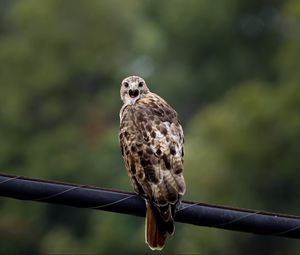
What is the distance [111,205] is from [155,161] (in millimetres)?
1157

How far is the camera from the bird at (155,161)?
1086 cm

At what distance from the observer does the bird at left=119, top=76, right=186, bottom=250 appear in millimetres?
10859

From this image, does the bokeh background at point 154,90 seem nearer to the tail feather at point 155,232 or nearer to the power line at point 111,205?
the tail feather at point 155,232

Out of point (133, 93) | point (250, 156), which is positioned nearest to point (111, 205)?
point (133, 93)

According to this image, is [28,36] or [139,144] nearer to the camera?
[139,144]

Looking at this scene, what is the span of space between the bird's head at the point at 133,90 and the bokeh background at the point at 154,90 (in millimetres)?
17081

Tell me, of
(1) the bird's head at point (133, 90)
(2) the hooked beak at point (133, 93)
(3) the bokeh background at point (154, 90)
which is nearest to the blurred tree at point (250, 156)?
(3) the bokeh background at point (154, 90)

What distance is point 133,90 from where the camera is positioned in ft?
42.2

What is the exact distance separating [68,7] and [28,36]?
4.47 ft

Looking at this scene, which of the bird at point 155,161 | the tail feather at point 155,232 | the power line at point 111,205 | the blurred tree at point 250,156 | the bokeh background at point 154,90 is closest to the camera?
the power line at point 111,205

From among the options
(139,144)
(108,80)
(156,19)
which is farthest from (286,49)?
(139,144)

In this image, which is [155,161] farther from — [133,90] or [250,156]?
[250,156]

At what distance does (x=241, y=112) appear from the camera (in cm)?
4053

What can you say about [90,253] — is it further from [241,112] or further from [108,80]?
[108,80]
